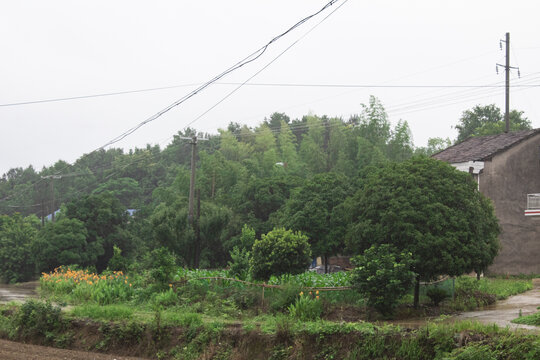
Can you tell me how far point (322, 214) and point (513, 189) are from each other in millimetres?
10360

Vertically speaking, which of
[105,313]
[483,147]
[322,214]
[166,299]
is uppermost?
[483,147]

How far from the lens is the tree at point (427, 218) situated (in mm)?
17234

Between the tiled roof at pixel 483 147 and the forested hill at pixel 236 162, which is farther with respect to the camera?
the forested hill at pixel 236 162

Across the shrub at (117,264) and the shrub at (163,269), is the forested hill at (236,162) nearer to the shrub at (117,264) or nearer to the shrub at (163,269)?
the shrub at (117,264)

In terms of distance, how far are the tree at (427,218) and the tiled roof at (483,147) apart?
34.2 ft

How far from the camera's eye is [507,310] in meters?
18.0

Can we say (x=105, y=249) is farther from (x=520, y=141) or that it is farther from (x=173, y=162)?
(x=173, y=162)

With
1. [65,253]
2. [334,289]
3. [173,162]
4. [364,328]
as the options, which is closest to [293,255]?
[334,289]

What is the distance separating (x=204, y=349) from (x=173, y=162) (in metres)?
80.3

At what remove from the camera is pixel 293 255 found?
20938mm

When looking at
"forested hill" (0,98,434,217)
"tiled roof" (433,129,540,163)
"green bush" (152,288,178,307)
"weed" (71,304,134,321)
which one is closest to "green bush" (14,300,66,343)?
"weed" (71,304,134,321)

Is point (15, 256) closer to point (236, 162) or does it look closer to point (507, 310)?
point (236, 162)

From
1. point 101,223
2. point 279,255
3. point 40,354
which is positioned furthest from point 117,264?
point 40,354

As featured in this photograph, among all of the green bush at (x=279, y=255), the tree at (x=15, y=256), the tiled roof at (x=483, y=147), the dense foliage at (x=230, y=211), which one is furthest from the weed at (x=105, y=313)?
the tree at (x=15, y=256)
